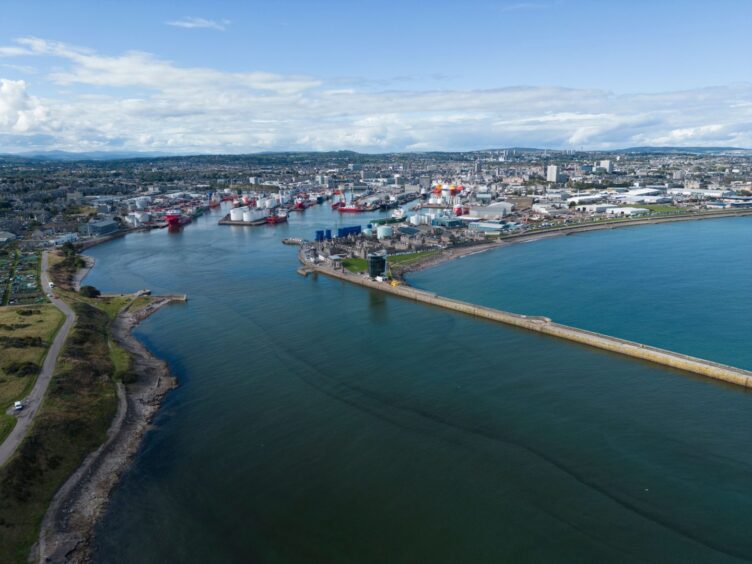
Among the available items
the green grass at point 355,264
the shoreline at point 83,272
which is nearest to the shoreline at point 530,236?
the green grass at point 355,264

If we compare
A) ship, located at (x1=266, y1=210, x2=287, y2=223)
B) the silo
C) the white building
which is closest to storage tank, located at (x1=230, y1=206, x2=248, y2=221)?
ship, located at (x1=266, y1=210, x2=287, y2=223)

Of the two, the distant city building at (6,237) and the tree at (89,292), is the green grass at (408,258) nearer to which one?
the tree at (89,292)

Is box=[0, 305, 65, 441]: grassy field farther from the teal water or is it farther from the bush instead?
the teal water

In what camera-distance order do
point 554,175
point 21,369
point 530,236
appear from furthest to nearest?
point 554,175
point 530,236
point 21,369

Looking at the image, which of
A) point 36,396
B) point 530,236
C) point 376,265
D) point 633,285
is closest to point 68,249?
point 376,265

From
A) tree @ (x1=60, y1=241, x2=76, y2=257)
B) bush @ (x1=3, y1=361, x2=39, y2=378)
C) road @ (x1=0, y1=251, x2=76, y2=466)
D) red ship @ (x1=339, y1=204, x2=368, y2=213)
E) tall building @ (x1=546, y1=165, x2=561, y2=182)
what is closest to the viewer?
road @ (x1=0, y1=251, x2=76, y2=466)

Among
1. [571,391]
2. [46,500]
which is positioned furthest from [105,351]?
[571,391]

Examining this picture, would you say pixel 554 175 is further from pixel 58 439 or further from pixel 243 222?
pixel 58 439
